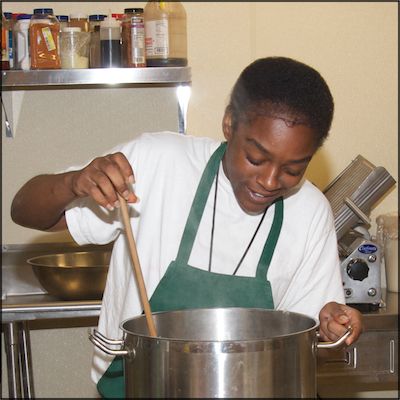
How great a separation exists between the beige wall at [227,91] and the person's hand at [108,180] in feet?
4.77

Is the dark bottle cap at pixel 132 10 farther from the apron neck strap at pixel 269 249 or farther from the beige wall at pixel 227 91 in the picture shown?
the apron neck strap at pixel 269 249

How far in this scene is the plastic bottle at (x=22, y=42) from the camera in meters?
2.39

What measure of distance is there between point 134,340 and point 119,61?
1.46m

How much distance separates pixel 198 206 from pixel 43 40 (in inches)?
Answer: 42.9

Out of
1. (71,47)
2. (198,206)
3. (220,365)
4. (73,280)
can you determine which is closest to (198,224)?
(198,206)

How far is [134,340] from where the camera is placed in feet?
3.53

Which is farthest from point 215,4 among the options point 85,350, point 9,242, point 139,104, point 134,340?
point 134,340

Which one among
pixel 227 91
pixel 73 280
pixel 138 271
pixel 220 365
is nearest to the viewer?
pixel 220 365

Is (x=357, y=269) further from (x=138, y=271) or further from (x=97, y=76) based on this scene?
(x=138, y=271)

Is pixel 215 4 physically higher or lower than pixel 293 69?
higher

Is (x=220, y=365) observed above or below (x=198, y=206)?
below

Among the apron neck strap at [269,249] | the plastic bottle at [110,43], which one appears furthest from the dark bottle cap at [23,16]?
the apron neck strap at [269,249]

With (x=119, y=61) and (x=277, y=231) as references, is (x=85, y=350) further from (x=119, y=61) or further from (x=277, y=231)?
(x=277, y=231)

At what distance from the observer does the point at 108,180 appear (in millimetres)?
1249
